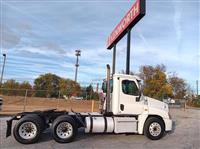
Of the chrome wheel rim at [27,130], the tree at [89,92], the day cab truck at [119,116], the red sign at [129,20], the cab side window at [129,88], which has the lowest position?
the chrome wheel rim at [27,130]

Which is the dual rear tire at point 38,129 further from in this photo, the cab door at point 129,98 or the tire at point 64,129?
the cab door at point 129,98

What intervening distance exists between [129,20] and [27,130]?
296 inches

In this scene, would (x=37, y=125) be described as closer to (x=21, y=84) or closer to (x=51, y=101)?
Answer: (x=51, y=101)

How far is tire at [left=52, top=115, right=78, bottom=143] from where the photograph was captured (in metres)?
10.1

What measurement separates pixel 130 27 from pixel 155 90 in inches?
1349

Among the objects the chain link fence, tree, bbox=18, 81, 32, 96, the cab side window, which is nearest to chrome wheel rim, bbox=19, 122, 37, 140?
the cab side window

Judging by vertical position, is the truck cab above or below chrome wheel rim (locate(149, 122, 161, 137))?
above

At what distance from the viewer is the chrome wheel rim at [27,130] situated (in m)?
9.95

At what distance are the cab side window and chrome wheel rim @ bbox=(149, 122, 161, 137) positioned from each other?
1.39 meters

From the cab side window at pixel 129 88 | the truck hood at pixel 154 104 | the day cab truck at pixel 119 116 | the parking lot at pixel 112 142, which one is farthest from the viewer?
the truck hood at pixel 154 104

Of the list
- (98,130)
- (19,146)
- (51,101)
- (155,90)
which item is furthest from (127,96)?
(155,90)

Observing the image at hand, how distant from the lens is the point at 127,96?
11.4 meters

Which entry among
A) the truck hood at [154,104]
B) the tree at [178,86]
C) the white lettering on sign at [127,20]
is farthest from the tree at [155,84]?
the truck hood at [154,104]

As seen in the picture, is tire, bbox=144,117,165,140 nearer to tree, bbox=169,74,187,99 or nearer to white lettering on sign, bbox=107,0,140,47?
white lettering on sign, bbox=107,0,140,47
